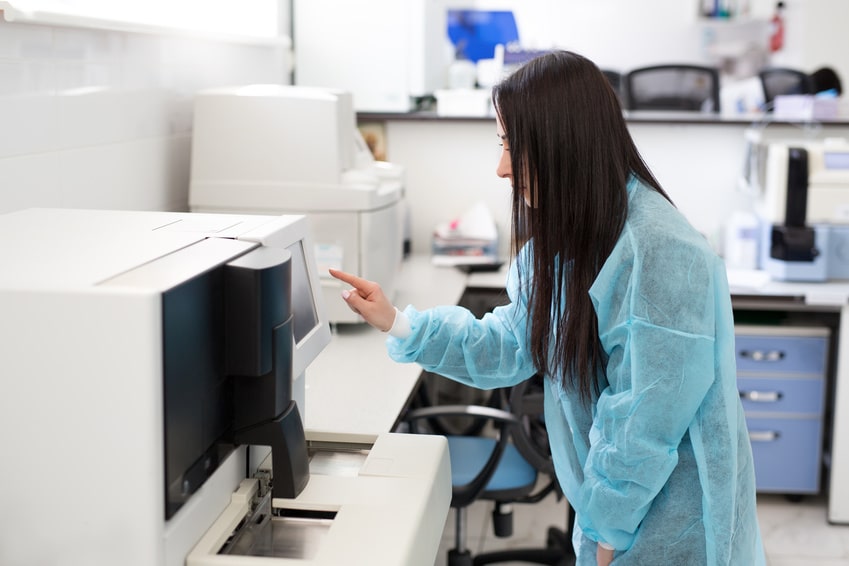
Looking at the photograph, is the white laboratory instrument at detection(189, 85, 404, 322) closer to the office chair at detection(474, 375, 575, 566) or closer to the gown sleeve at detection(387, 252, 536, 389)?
the office chair at detection(474, 375, 575, 566)

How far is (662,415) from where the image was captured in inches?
54.9

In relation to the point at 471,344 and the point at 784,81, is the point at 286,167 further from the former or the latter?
the point at 784,81

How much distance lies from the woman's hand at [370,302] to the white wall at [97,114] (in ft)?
2.07

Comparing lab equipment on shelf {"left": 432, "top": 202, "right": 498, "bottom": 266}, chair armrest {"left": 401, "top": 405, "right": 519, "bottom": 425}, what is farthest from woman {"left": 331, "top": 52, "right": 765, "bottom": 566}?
lab equipment on shelf {"left": 432, "top": 202, "right": 498, "bottom": 266}

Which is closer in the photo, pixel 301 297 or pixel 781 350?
pixel 301 297

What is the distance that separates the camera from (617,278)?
143 centimetres

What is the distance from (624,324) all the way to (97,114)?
3.99 ft

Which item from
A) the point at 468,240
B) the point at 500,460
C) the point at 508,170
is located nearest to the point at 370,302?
the point at 508,170

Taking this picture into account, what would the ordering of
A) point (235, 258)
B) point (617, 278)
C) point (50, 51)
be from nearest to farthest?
1. point (235, 258)
2. point (617, 278)
3. point (50, 51)

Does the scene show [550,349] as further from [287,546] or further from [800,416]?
[800,416]

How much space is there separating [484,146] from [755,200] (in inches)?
37.7

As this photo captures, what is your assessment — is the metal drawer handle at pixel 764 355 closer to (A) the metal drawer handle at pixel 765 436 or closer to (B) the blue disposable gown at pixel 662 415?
(A) the metal drawer handle at pixel 765 436

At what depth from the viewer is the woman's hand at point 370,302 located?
157 cm

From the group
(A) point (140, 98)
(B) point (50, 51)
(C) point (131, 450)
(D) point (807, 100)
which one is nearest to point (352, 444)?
(C) point (131, 450)
